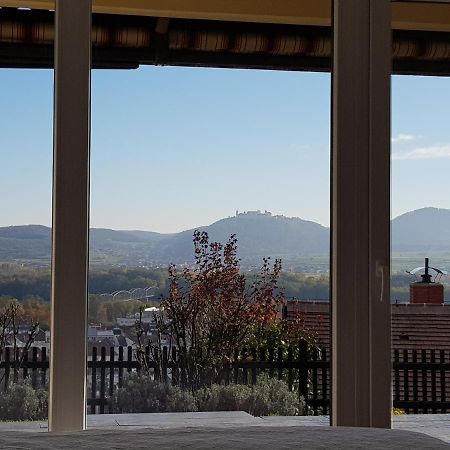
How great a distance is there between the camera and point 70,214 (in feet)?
10.4

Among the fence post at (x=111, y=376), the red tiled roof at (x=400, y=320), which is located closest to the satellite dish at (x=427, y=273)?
the red tiled roof at (x=400, y=320)

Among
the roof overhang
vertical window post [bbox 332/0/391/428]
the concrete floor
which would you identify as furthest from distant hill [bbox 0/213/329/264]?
the roof overhang

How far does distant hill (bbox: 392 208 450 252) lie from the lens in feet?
11.3

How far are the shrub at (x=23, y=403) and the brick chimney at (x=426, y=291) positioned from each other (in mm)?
1570

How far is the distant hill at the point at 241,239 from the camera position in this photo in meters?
3.23

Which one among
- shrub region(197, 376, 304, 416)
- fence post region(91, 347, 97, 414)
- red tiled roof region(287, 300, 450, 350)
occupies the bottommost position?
shrub region(197, 376, 304, 416)

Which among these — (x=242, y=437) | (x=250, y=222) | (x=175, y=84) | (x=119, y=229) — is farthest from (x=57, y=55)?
(x=242, y=437)

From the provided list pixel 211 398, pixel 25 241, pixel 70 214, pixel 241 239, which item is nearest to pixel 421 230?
pixel 241 239

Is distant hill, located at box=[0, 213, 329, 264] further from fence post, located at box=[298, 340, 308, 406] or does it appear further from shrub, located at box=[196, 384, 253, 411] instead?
shrub, located at box=[196, 384, 253, 411]

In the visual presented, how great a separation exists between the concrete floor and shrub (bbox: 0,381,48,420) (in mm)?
31

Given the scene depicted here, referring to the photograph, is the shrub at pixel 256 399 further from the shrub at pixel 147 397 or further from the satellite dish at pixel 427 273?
the satellite dish at pixel 427 273

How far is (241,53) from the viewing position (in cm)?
350

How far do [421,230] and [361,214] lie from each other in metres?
0.28

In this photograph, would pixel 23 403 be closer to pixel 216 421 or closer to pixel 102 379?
pixel 102 379
